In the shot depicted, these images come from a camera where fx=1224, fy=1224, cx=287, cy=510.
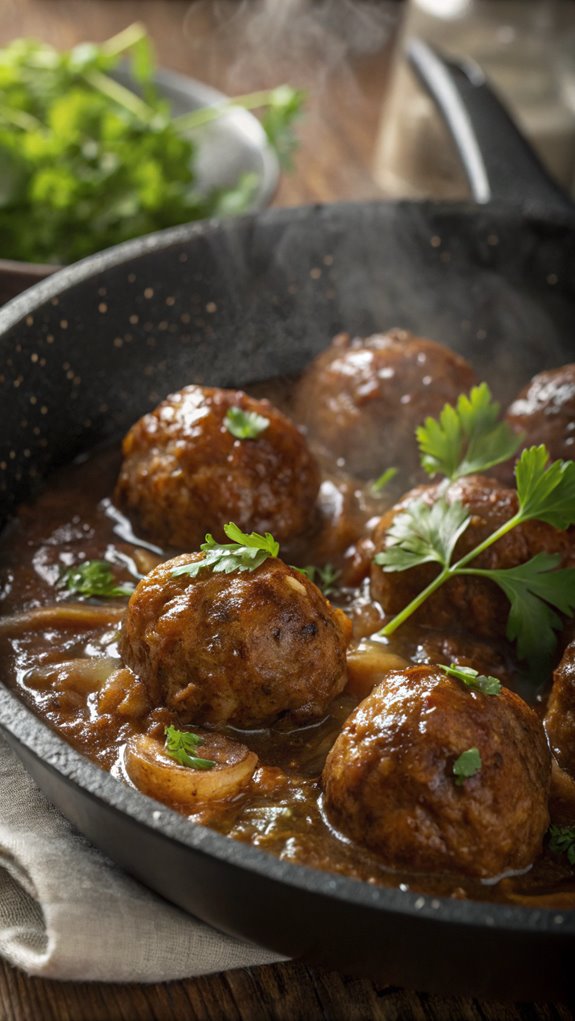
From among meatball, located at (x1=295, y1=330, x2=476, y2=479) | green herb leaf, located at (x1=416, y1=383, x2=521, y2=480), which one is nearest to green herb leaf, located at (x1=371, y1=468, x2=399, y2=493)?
meatball, located at (x1=295, y1=330, x2=476, y2=479)

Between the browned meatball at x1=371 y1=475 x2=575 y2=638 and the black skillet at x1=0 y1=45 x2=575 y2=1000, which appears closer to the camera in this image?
the black skillet at x1=0 y1=45 x2=575 y2=1000

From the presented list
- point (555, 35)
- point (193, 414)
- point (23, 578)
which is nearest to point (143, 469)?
point (193, 414)

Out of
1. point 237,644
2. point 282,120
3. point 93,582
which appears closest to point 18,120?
point 282,120

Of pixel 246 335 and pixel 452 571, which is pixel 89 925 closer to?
pixel 452 571

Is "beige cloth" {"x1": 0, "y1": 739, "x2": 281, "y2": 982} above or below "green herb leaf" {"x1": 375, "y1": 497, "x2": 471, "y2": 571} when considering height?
below

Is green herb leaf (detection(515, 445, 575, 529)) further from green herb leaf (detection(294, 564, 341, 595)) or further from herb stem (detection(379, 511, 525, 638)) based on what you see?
green herb leaf (detection(294, 564, 341, 595))

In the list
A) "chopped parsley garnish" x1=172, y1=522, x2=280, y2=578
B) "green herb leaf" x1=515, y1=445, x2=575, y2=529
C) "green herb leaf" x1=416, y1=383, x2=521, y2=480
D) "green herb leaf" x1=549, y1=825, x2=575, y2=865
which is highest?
"chopped parsley garnish" x1=172, y1=522, x2=280, y2=578

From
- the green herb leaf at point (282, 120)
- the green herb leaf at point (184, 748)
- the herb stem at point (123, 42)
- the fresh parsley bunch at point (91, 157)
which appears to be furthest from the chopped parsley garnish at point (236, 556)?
the herb stem at point (123, 42)

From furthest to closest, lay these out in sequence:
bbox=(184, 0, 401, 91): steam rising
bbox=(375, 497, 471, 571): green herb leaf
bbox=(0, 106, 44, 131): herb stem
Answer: bbox=(184, 0, 401, 91): steam rising < bbox=(0, 106, 44, 131): herb stem < bbox=(375, 497, 471, 571): green herb leaf
